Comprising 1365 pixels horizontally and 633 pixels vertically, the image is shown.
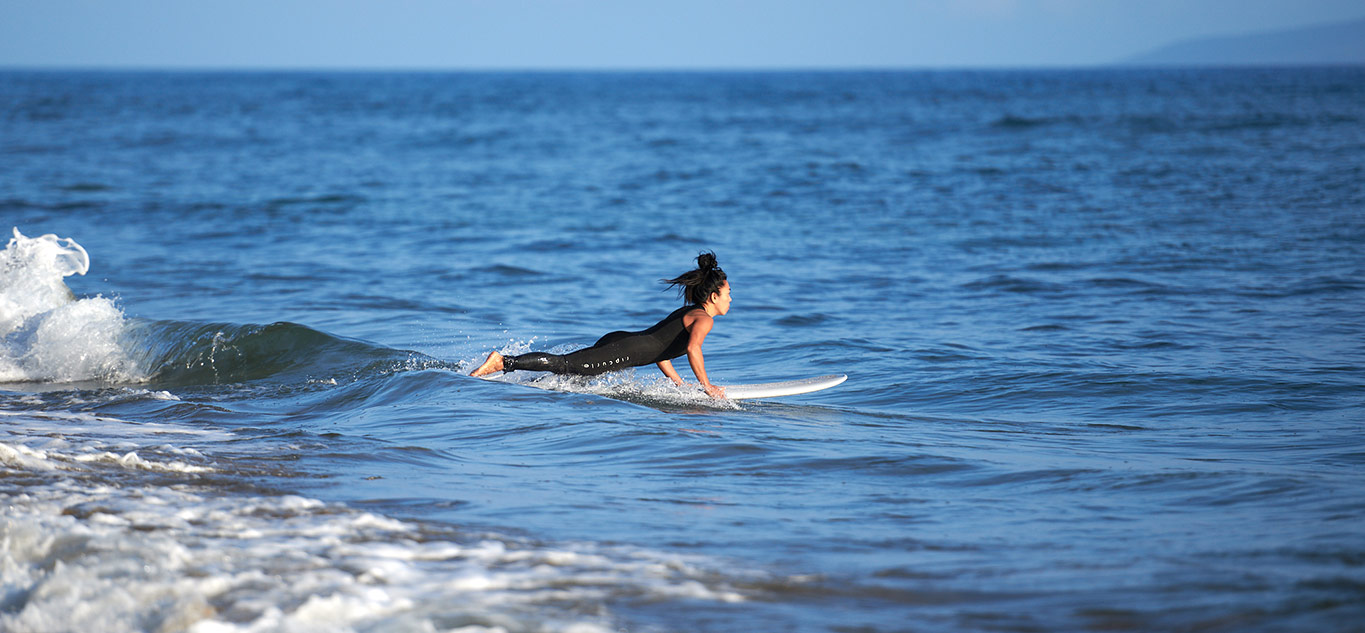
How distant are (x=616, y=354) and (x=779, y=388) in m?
1.41

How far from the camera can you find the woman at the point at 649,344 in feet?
29.0

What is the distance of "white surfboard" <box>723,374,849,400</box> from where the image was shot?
8812 mm

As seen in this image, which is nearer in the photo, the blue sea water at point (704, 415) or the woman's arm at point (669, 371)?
the blue sea water at point (704, 415)

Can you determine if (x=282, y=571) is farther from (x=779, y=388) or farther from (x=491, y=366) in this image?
(x=779, y=388)

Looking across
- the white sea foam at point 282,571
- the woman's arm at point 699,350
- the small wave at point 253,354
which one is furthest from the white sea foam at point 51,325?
the woman's arm at point 699,350

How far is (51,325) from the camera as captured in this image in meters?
10.8

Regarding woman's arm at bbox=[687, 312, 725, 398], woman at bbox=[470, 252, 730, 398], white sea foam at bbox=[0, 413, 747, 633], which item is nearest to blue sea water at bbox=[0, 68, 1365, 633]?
white sea foam at bbox=[0, 413, 747, 633]

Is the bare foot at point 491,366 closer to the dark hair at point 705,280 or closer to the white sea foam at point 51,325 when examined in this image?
the dark hair at point 705,280

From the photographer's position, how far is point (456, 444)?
7109 mm

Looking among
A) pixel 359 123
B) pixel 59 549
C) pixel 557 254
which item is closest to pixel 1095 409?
pixel 59 549

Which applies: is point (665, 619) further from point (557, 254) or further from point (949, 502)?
point (557, 254)

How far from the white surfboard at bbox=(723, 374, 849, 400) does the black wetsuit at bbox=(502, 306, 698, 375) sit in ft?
1.87

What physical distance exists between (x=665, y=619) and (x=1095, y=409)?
18.0ft

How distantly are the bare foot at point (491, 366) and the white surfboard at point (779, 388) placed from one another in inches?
76.3
